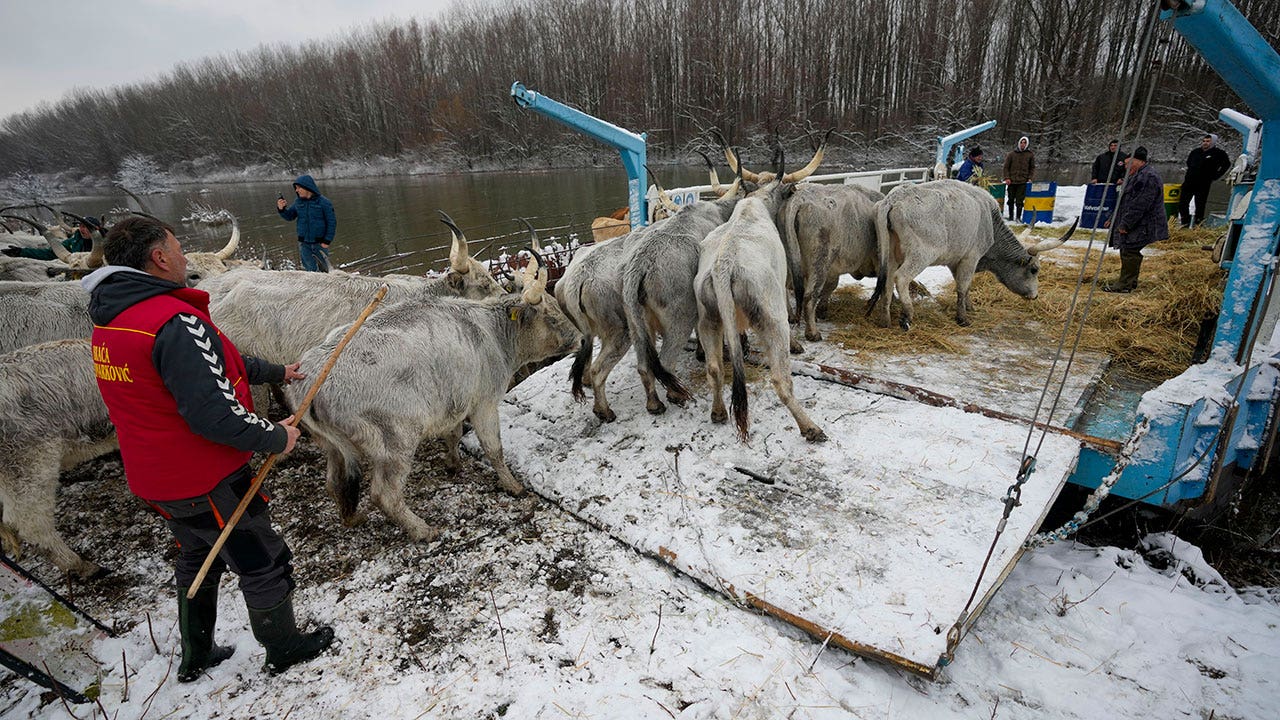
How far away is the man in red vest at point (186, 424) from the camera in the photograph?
2271 millimetres

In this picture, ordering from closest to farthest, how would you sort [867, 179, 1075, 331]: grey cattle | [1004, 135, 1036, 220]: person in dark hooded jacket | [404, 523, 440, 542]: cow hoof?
[404, 523, 440, 542]: cow hoof → [867, 179, 1075, 331]: grey cattle → [1004, 135, 1036, 220]: person in dark hooded jacket

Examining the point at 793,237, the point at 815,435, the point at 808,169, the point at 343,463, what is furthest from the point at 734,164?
the point at 343,463

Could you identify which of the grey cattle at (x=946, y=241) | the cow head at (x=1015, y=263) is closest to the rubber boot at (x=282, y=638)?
the grey cattle at (x=946, y=241)

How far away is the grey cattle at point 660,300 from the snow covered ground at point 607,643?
1576 millimetres

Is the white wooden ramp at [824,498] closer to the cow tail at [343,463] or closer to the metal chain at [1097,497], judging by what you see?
the metal chain at [1097,497]

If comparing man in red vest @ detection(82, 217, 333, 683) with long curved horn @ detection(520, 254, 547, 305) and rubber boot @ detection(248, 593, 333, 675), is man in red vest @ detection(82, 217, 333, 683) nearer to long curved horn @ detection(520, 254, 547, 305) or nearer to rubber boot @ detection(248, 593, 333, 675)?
rubber boot @ detection(248, 593, 333, 675)

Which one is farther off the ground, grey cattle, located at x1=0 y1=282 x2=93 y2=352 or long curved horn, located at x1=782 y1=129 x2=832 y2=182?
long curved horn, located at x1=782 y1=129 x2=832 y2=182

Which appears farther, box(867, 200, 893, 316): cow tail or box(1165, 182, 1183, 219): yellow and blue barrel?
box(1165, 182, 1183, 219): yellow and blue barrel

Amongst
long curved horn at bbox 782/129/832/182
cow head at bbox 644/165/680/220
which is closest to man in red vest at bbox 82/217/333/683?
cow head at bbox 644/165/680/220

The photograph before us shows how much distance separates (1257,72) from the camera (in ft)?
9.77

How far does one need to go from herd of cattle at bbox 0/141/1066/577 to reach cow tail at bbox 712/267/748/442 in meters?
0.02

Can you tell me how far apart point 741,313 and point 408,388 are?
2.54m

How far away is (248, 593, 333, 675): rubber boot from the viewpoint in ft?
8.92

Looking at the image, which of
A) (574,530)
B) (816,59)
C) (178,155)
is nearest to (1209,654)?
(574,530)
